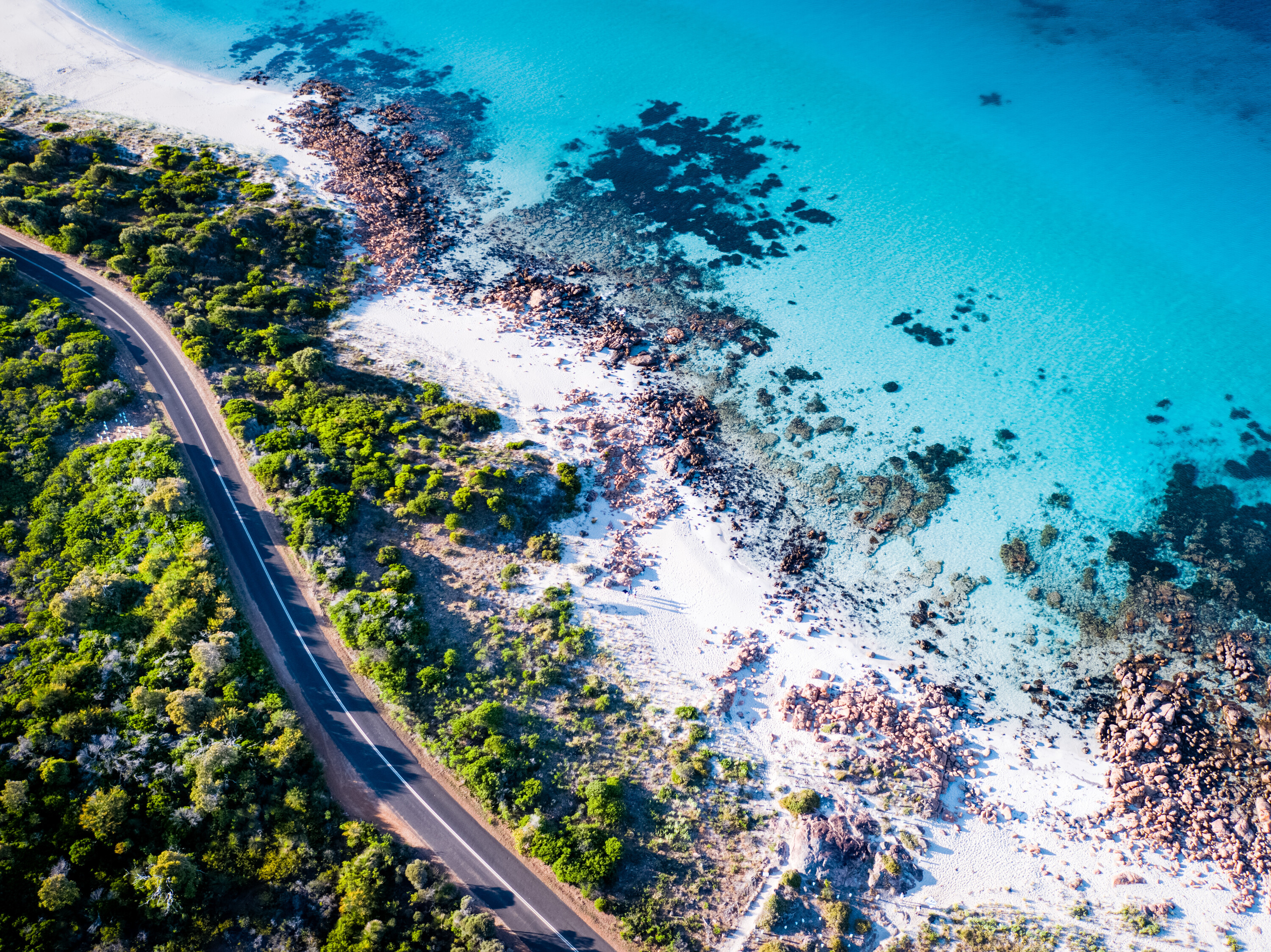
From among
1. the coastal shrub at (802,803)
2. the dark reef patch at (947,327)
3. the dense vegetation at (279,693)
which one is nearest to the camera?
the dense vegetation at (279,693)

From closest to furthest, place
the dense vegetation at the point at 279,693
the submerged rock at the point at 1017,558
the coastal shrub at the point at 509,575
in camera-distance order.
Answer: the dense vegetation at the point at 279,693
the coastal shrub at the point at 509,575
the submerged rock at the point at 1017,558

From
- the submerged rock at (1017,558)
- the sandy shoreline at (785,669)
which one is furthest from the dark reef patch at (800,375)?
the submerged rock at (1017,558)

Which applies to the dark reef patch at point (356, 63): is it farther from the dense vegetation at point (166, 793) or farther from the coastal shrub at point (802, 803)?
the coastal shrub at point (802, 803)

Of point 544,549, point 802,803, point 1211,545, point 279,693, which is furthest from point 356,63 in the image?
point 1211,545

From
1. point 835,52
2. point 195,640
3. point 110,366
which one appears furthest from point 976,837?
point 835,52

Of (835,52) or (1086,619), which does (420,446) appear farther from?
(835,52)

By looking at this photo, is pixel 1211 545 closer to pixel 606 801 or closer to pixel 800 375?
pixel 800 375

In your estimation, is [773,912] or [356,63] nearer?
[773,912]
